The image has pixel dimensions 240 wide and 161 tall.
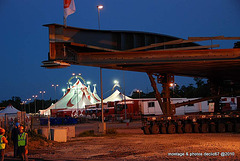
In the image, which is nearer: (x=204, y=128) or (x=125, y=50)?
(x=125, y=50)

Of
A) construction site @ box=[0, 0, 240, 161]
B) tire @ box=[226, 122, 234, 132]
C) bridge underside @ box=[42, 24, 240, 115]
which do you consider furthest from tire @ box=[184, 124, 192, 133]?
bridge underside @ box=[42, 24, 240, 115]

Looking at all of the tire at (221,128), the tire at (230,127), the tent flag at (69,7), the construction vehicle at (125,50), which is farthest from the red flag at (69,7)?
the tire at (230,127)

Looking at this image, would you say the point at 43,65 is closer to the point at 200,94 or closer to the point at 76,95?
the point at 76,95

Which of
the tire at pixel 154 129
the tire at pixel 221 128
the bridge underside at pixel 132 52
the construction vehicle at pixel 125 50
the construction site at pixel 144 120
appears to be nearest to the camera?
the construction site at pixel 144 120

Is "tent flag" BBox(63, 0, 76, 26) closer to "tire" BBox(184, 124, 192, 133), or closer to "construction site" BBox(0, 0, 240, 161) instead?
"construction site" BBox(0, 0, 240, 161)

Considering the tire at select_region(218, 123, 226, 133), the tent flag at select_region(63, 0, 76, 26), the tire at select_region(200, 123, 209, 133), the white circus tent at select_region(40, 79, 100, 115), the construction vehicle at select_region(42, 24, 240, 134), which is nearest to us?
the construction vehicle at select_region(42, 24, 240, 134)

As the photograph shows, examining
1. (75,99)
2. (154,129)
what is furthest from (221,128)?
(75,99)

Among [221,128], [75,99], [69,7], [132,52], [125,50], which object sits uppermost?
[69,7]

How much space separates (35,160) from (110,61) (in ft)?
31.7

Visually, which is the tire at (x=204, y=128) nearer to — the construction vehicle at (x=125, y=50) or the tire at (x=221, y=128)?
the construction vehicle at (x=125, y=50)

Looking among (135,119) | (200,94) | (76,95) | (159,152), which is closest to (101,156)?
(159,152)

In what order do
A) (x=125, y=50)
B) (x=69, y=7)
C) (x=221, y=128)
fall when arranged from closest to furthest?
(x=69, y=7) → (x=125, y=50) → (x=221, y=128)

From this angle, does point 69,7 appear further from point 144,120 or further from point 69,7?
point 144,120

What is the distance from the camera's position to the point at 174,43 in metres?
23.2
